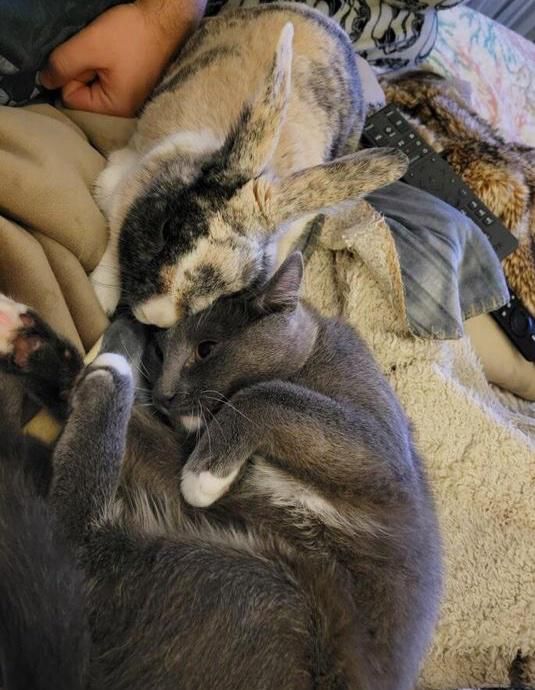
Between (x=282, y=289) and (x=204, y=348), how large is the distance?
0.62ft

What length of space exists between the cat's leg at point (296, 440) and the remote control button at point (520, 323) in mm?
899

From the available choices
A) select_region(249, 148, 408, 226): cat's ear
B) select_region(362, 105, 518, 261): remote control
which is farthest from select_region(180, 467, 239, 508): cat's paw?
select_region(362, 105, 518, 261): remote control

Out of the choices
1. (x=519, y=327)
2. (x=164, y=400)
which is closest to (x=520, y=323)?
(x=519, y=327)

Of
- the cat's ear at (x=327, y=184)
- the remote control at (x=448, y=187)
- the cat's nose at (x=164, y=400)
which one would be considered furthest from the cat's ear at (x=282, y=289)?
the remote control at (x=448, y=187)

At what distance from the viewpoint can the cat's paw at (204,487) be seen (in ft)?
3.51

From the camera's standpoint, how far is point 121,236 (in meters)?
1.30

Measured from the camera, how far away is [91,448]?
1006mm

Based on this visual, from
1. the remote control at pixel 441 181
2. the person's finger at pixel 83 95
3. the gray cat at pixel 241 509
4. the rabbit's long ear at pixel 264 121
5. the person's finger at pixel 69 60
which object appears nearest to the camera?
the gray cat at pixel 241 509

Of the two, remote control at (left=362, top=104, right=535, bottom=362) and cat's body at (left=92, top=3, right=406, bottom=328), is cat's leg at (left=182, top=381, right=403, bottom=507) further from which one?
remote control at (left=362, top=104, right=535, bottom=362)

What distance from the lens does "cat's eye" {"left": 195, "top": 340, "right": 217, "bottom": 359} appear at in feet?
4.06

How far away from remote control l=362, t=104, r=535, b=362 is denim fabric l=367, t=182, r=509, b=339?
0.12m

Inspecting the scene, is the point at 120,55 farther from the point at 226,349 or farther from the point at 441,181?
the point at 441,181

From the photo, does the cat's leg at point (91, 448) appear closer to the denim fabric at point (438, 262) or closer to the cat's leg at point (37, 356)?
the cat's leg at point (37, 356)

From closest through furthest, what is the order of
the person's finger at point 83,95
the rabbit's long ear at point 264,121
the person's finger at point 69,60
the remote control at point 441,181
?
the rabbit's long ear at point 264,121 → the person's finger at point 69,60 → the person's finger at point 83,95 → the remote control at point 441,181
